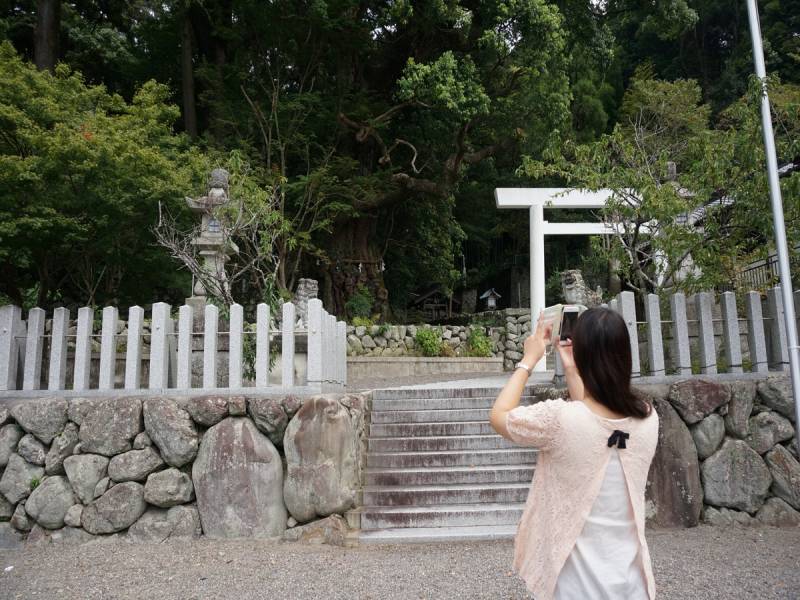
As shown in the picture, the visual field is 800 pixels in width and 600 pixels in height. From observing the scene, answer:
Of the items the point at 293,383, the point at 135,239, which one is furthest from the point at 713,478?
the point at 135,239

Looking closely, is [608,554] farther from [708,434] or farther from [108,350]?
[108,350]

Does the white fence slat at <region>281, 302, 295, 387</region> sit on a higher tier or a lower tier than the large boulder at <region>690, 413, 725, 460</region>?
higher

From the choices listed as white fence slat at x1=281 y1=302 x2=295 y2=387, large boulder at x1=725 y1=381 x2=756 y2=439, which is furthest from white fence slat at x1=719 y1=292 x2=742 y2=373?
white fence slat at x1=281 y1=302 x2=295 y2=387

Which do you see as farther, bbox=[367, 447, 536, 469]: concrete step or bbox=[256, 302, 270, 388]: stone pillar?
bbox=[367, 447, 536, 469]: concrete step

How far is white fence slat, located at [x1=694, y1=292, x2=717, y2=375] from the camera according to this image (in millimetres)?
5320

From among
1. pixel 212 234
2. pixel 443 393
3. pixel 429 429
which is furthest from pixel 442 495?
pixel 212 234

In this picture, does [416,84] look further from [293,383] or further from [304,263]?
[293,383]

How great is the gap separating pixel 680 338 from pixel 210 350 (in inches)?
169

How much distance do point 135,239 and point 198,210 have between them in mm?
Answer: 3711

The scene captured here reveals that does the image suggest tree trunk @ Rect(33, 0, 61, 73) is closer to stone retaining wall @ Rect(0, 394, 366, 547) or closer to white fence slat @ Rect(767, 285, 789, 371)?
stone retaining wall @ Rect(0, 394, 366, 547)

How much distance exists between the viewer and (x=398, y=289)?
1850cm

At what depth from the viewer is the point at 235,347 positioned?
4.96m

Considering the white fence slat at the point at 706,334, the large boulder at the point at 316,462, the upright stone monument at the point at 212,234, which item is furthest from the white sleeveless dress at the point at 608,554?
the upright stone monument at the point at 212,234

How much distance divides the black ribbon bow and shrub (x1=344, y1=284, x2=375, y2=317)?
1321 centimetres
